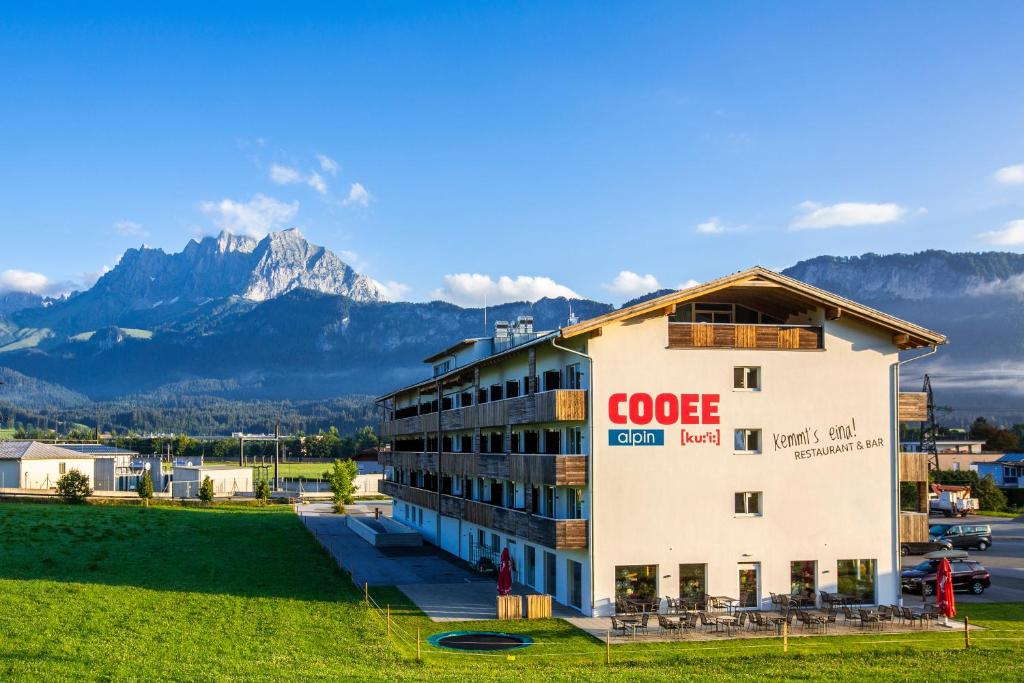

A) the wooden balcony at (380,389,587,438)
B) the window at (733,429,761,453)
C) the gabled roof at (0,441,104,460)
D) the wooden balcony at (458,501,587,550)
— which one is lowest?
the gabled roof at (0,441,104,460)

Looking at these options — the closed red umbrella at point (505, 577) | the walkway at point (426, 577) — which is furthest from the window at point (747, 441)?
the closed red umbrella at point (505, 577)

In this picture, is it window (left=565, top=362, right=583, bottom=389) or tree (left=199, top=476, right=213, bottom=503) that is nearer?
window (left=565, top=362, right=583, bottom=389)

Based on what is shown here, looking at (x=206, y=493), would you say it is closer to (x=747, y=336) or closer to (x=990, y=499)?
(x=747, y=336)

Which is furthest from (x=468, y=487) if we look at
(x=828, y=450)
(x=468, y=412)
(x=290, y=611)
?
(x=828, y=450)

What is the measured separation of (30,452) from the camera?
4104 inches

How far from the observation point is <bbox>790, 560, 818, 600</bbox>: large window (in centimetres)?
3681

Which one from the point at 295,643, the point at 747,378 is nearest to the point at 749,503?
the point at 747,378

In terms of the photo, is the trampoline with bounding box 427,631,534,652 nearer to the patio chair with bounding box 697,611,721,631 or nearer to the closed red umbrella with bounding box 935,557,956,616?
the patio chair with bounding box 697,611,721,631

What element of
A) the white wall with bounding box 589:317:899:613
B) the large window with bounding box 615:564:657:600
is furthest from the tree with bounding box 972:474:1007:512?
the large window with bounding box 615:564:657:600

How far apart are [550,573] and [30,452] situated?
84376mm

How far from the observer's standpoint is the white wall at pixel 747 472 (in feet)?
118

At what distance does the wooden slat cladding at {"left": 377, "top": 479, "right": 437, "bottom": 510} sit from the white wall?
23.8 meters

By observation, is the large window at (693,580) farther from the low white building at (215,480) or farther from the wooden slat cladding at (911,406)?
the low white building at (215,480)

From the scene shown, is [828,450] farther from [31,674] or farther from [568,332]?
[31,674]
